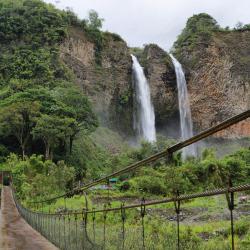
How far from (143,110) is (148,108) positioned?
0.59 metres

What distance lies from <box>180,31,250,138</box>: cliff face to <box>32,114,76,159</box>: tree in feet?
54.4

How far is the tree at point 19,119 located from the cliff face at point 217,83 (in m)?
17.3

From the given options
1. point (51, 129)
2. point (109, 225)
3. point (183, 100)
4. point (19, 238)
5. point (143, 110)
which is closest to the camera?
point (109, 225)

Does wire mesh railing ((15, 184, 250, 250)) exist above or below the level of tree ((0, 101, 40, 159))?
below

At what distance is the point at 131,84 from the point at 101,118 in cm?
455

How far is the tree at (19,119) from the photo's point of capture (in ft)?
93.5

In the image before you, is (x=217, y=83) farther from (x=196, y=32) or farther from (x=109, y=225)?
(x=109, y=225)

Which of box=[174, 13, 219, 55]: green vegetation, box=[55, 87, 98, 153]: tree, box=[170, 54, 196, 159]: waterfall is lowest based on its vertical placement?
box=[55, 87, 98, 153]: tree

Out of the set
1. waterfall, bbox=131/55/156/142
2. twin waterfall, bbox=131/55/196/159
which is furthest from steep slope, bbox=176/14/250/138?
waterfall, bbox=131/55/156/142

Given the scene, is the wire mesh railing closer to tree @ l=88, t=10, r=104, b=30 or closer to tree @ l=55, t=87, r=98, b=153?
tree @ l=55, t=87, r=98, b=153

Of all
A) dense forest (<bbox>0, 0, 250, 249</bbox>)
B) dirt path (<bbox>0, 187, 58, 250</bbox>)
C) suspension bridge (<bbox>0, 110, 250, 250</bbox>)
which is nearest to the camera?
suspension bridge (<bbox>0, 110, 250, 250</bbox>)

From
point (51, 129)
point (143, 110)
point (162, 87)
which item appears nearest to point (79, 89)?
point (143, 110)

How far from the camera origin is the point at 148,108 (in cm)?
3984

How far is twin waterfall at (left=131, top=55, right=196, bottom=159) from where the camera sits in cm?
3916
